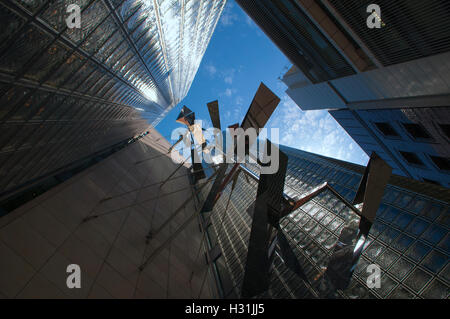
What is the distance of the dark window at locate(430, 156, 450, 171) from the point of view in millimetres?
19547

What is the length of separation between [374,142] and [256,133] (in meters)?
26.2

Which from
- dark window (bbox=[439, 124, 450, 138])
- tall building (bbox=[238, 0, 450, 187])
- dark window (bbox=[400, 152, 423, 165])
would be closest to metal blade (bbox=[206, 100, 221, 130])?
tall building (bbox=[238, 0, 450, 187])

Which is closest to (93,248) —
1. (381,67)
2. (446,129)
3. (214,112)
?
(214,112)

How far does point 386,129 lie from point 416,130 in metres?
4.09

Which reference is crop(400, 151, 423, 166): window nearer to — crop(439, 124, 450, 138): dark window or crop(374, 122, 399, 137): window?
crop(374, 122, 399, 137): window

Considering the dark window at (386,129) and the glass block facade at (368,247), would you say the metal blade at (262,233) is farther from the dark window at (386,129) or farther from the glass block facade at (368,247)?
the dark window at (386,129)

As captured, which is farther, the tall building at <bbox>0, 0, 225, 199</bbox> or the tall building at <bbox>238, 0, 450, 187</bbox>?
the tall building at <bbox>238, 0, 450, 187</bbox>

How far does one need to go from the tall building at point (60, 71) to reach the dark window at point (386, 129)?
25.6 metres

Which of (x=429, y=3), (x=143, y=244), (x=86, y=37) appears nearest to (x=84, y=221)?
(x=143, y=244)

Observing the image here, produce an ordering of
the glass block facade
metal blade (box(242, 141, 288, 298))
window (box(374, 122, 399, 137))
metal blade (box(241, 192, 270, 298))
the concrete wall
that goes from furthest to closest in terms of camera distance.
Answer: window (box(374, 122, 399, 137))
the glass block facade
metal blade (box(242, 141, 288, 298))
metal blade (box(241, 192, 270, 298))
the concrete wall

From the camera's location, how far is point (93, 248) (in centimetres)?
789

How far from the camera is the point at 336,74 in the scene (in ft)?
80.7

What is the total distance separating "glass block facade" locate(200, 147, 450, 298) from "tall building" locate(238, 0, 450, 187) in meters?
6.95
